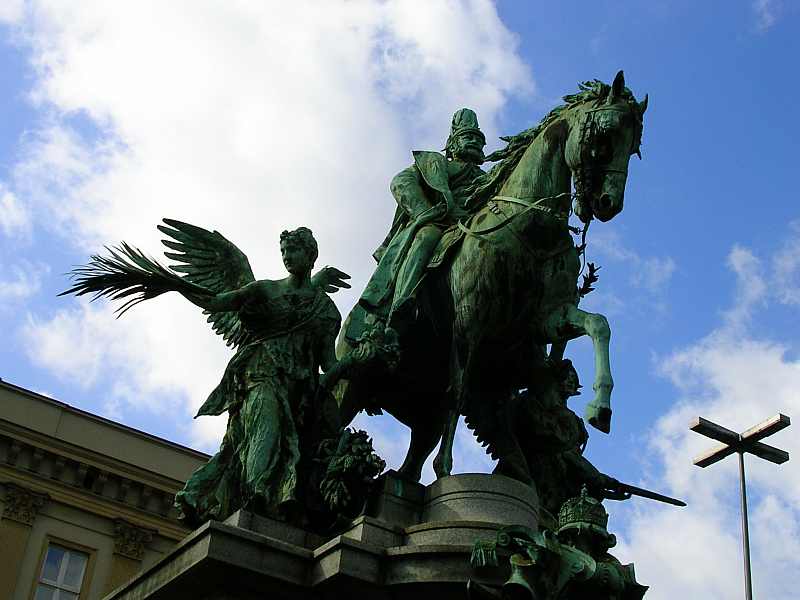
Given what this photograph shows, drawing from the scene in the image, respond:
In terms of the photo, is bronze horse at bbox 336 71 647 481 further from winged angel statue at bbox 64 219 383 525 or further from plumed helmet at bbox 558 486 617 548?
plumed helmet at bbox 558 486 617 548

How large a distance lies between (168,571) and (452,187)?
4578mm

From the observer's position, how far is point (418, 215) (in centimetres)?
1123

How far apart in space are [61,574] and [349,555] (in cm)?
2152

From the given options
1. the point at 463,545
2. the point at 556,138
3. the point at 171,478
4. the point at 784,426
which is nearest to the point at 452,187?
the point at 556,138

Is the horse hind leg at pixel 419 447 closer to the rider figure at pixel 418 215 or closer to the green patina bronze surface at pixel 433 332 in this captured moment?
the green patina bronze surface at pixel 433 332

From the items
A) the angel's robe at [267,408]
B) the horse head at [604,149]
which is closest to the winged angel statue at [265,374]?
the angel's robe at [267,408]

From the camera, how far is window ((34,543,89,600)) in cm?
2775

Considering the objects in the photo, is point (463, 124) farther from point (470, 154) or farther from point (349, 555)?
point (349, 555)

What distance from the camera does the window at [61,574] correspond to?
2775 cm

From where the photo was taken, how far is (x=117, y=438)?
3022 centimetres

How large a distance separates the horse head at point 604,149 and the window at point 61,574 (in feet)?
68.1

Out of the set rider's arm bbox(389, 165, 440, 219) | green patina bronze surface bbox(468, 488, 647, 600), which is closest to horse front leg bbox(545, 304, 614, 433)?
green patina bronze surface bbox(468, 488, 647, 600)

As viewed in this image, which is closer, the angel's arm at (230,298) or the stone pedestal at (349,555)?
the stone pedestal at (349,555)

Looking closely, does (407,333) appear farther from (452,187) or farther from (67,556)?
(67,556)
